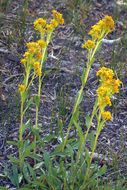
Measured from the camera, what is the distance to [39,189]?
207 cm

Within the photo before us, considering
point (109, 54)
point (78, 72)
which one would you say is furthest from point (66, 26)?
point (78, 72)

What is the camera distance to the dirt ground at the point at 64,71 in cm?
253

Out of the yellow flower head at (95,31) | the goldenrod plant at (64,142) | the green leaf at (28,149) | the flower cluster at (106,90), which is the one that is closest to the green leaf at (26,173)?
the goldenrod plant at (64,142)

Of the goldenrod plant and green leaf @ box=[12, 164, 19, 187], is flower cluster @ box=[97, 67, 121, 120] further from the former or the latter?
green leaf @ box=[12, 164, 19, 187]

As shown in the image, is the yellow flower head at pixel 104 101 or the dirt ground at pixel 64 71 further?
the dirt ground at pixel 64 71

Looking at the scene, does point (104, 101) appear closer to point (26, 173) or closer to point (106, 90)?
point (106, 90)

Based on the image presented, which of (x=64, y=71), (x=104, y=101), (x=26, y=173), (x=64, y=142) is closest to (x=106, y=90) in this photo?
(x=104, y=101)

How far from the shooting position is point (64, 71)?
331 cm

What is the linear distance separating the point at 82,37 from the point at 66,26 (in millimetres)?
394

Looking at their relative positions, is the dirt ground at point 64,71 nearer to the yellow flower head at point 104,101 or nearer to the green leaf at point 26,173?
the green leaf at point 26,173

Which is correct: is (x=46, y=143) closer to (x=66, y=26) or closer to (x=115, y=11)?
(x=66, y=26)

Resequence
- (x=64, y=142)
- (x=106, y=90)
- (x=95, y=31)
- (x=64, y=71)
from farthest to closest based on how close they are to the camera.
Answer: (x=64, y=71), (x=64, y=142), (x=95, y=31), (x=106, y=90)

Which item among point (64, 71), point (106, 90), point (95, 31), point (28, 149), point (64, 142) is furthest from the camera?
point (64, 71)

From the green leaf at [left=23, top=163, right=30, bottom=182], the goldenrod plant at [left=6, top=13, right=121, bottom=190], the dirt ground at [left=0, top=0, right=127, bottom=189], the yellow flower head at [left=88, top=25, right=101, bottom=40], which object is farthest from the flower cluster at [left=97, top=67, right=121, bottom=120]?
the green leaf at [left=23, top=163, right=30, bottom=182]
